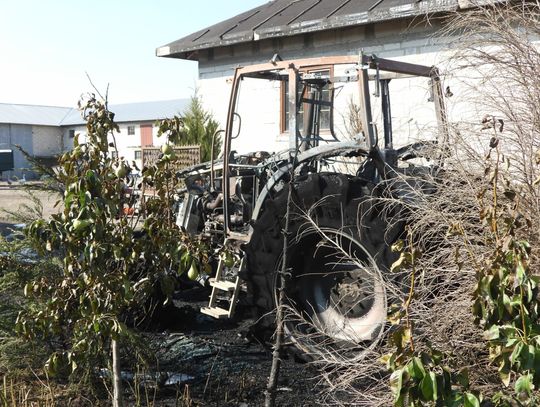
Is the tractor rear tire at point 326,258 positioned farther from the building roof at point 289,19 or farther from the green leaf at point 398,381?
the building roof at point 289,19

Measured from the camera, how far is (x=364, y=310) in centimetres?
502

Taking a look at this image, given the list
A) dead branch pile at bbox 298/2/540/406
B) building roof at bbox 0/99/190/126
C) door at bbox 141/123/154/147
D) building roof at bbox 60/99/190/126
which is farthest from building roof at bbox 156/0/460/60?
building roof at bbox 60/99/190/126

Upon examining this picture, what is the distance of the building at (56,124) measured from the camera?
141 ft

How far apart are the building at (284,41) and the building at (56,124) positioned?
87.8 ft

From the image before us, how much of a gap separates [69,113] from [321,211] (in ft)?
172

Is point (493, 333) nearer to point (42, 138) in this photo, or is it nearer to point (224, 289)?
point (224, 289)

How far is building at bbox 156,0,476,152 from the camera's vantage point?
35.4ft

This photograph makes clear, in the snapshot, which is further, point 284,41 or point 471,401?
point 284,41

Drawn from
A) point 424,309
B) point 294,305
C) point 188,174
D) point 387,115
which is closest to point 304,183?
point 294,305

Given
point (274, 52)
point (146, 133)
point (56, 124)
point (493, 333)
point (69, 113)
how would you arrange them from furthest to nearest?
point (69, 113)
point (56, 124)
point (146, 133)
point (274, 52)
point (493, 333)

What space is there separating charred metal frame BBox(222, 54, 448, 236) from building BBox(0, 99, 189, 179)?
3491 cm

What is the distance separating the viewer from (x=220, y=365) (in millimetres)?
5355

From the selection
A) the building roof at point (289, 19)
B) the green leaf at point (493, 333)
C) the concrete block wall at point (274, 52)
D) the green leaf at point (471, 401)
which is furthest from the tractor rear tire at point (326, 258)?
the building roof at point (289, 19)

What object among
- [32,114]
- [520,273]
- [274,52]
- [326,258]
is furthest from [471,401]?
[32,114]
